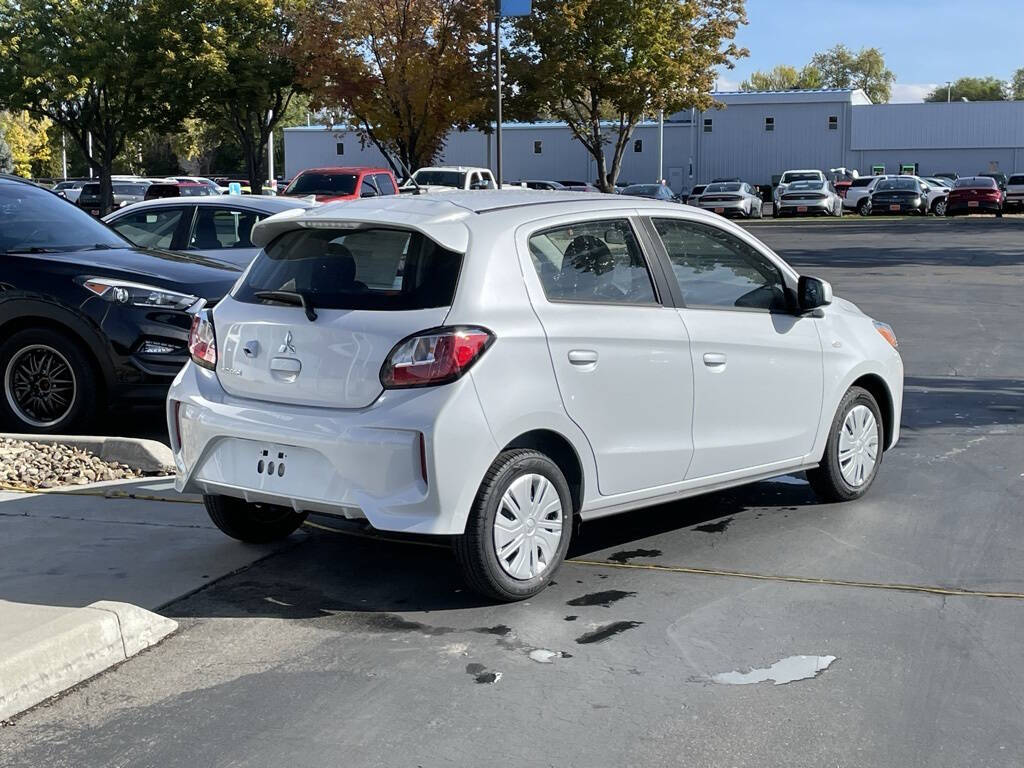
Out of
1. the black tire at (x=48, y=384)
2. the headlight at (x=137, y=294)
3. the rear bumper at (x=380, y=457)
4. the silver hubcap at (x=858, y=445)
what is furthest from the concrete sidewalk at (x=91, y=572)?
the silver hubcap at (x=858, y=445)

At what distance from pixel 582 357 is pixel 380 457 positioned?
105 cm

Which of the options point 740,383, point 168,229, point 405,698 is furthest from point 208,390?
point 168,229

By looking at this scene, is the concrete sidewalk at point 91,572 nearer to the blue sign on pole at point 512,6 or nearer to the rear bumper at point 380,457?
the rear bumper at point 380,457

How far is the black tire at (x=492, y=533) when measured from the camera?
199 inches

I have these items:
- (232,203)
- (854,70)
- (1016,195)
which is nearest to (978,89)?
(854,70)

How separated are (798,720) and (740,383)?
241cm

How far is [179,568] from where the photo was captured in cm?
582

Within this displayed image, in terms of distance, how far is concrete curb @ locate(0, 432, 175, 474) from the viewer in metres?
7.73

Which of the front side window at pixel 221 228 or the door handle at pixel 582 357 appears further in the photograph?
the front side window at pixel 221 228

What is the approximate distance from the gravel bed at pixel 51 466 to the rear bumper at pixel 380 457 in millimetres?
2602

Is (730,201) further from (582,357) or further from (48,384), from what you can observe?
(582,357)

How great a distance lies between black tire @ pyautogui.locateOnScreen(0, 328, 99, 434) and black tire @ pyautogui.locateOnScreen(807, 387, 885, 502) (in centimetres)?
480

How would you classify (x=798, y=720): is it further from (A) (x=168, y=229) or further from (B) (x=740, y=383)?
(A) (x=168, y=229)

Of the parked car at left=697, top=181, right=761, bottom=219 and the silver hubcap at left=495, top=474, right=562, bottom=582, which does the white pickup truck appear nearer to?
the parked car at left=697, top=181, right=761, bottom=219
